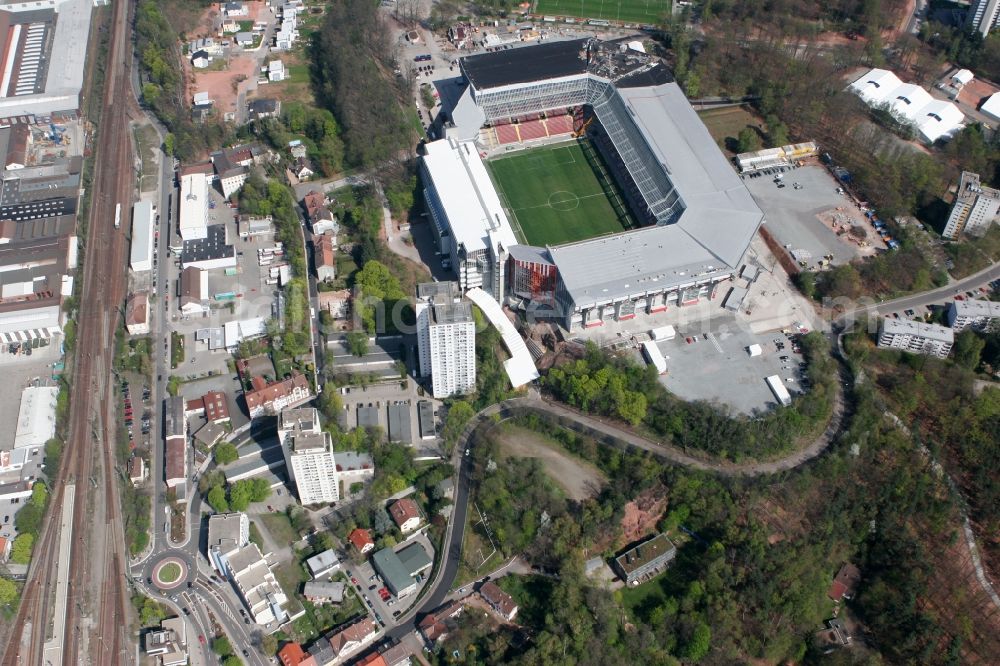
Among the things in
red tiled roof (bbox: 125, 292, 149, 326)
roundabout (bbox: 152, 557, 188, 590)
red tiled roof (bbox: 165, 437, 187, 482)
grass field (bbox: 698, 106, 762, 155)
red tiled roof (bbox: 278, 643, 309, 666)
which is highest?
grass field (bbox: 698, 106, 762, 155)

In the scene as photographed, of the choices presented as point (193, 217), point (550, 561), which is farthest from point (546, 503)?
point (193, 217)

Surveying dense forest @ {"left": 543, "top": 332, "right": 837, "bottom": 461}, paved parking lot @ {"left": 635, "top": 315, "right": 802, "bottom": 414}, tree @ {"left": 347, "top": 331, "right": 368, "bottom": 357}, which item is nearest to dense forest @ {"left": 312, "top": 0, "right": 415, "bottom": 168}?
tree @ {"left": 347, "top": 331, "right": 368, "bottom": 357}

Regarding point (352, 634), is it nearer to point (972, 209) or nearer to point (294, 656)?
point (294, 656)

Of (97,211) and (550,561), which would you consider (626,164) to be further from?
(97,211)

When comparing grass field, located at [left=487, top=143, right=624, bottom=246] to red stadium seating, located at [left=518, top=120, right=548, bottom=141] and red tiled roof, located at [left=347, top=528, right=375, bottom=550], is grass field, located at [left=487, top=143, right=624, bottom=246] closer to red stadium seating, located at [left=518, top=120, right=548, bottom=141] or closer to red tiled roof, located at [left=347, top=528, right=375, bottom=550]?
red stadium seating, located at [left=518, top=120, right=548, bottom=141]

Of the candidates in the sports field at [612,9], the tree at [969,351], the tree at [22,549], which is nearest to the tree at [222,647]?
the tree at [22,549]

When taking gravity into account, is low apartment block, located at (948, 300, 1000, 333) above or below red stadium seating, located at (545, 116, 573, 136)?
below

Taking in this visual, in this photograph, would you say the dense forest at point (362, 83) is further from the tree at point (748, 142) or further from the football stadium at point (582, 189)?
the tree at point (748, 142)
